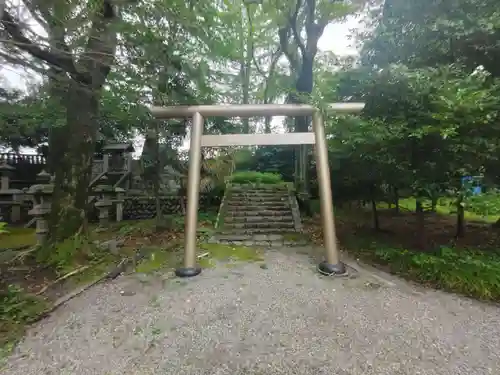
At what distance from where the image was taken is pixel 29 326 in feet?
9.64

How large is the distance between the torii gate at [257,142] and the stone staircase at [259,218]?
6.35 ft

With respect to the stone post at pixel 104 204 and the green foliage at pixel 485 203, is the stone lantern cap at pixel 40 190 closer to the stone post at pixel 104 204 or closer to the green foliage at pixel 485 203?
the stone post at pixel 104 204

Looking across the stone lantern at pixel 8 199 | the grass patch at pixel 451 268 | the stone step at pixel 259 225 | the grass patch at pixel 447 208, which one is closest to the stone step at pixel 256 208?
the stone step at pixel 259 225

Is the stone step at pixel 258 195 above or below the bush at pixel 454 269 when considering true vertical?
above

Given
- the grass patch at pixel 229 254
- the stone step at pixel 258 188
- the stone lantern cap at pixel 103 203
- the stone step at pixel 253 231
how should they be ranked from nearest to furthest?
the grass patch at pixel 229 254
the stone step at pixel 253 231
the stone lantern cap at pixel 103 203
the stone step at pixel 258 188

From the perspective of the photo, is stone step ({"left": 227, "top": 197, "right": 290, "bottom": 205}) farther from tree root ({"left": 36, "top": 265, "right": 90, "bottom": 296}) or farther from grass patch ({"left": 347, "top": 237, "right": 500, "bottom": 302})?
tree root ({"left": 36, "top": 265, "right": 90, "bottom": 296})

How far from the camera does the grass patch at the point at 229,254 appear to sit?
5133 mm

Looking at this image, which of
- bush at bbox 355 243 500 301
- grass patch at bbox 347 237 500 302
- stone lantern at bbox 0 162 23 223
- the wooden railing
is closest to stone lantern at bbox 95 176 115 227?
stone lantern at bbox 0 162 23 223

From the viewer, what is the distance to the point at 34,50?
10.9ft

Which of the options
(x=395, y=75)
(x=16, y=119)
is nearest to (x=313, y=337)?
Result: (x=395, y=75)

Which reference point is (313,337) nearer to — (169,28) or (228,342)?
(228,342)

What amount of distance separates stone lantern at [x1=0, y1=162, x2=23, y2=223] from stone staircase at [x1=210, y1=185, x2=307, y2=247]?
7384 mm

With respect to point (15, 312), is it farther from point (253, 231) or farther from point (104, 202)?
point (104, 202)

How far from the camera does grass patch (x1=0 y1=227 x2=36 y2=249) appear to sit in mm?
6172
